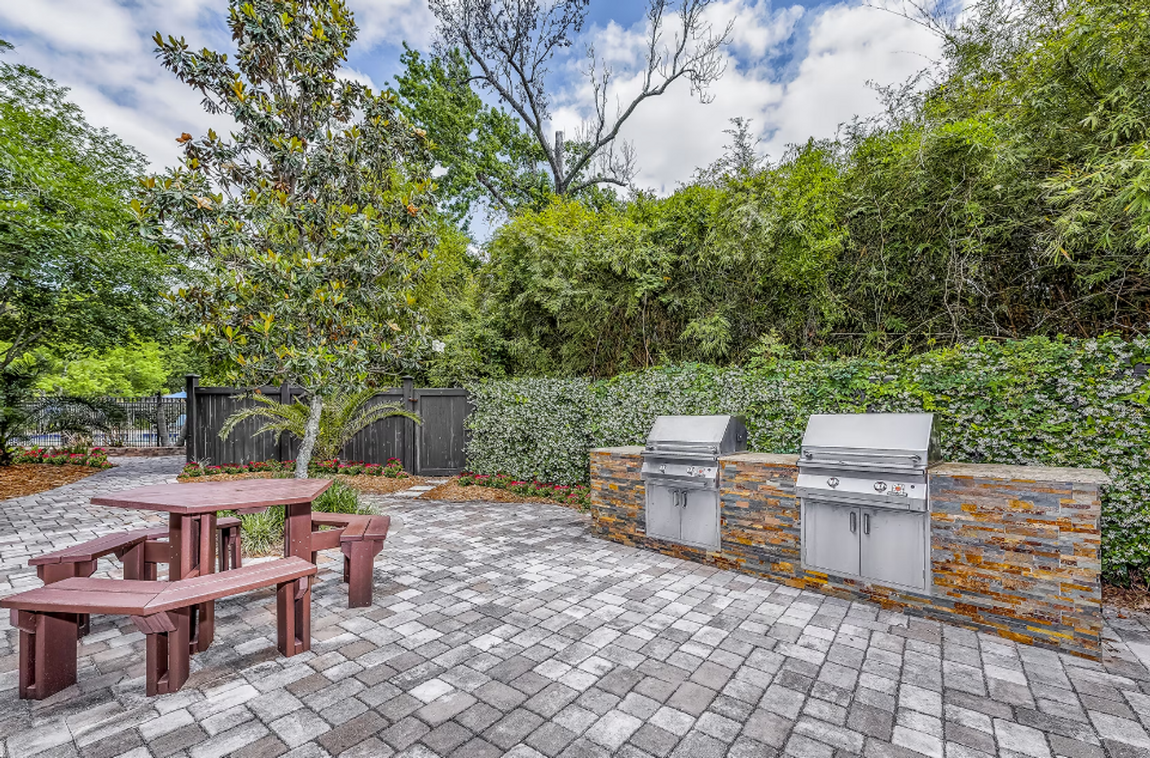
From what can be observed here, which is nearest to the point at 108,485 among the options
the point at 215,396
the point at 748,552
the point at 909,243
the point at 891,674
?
the point at 215,396

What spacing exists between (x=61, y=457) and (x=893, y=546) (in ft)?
46.4

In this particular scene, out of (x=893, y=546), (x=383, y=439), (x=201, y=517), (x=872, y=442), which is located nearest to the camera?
(x=201, y=517)

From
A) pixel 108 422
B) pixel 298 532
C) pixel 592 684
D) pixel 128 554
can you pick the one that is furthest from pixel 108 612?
pixel 108 422

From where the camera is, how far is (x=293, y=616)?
8.34 ft

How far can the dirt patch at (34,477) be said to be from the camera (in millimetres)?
7108

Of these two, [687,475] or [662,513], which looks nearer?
[687,475]

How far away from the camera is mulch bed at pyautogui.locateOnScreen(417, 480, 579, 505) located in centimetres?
667

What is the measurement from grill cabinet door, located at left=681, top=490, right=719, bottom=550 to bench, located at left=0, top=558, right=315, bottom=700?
10.1ft

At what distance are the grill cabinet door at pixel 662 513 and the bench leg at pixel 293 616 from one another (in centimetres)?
278

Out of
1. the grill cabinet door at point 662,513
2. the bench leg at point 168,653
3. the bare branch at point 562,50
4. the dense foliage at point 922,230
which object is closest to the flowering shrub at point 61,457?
the dense foliage at point 922,230

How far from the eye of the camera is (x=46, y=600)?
2.06 meters

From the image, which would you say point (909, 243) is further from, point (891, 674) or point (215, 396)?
point (215, 396)

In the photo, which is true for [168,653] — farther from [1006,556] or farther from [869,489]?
[1006,556]

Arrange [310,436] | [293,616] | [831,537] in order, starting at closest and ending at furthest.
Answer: [293,616] → [831,537] → [310,436]
